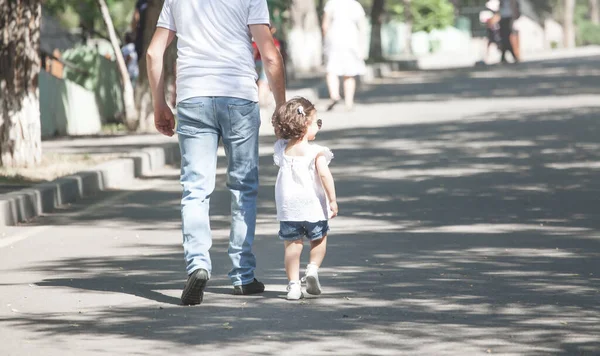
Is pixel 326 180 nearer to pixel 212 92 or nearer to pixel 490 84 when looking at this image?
pixel 212 92

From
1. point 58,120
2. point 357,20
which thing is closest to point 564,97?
point 357,20

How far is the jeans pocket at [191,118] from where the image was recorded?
23.8ft

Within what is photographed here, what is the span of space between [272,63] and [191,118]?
0.50 m

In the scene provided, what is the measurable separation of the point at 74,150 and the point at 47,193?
155 inches

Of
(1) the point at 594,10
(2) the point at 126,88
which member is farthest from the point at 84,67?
(1) the point at 594,10

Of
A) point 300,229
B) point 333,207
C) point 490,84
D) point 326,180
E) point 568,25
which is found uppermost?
point 326,180

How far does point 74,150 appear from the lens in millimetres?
15656

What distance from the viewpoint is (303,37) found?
38.8 metres

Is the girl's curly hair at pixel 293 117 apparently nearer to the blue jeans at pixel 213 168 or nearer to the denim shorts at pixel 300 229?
the blue jeans at pixel 213 168

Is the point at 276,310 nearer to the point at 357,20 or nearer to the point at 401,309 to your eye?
the point at 401,309

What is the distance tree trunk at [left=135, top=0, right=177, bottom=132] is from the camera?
1825 cm

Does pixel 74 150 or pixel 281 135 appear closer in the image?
pixel 281 135

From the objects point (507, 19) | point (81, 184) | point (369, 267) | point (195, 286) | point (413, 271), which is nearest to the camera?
point (195, 286)

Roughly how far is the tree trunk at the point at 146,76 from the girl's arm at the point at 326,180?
36.3ft
